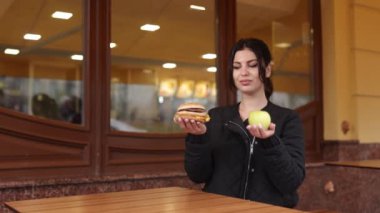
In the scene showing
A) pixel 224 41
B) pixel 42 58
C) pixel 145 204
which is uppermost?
pixel 224 41

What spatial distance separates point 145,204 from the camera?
183 centimetres

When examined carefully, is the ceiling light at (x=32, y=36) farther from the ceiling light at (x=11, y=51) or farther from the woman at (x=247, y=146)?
the woman at (x=247, y=146)

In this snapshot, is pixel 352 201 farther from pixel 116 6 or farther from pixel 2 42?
pixel 2 42

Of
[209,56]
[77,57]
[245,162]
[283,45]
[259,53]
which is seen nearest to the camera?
[245,162]

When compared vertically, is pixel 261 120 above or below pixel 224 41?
below

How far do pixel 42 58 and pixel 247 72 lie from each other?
5.76 feet

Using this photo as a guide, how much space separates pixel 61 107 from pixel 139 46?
831mm

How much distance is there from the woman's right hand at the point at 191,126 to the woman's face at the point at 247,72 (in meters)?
0.34

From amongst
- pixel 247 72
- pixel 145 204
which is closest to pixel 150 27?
pixel 247 72

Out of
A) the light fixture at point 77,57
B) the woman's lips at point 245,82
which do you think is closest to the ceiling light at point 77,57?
the light fixture at point 77,57

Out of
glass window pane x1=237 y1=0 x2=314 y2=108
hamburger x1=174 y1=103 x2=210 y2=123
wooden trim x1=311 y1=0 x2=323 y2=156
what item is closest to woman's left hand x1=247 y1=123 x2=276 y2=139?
hamburger x1=174 y1=103 x2=210 y2=123

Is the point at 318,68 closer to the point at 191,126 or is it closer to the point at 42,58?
the point at 42,58

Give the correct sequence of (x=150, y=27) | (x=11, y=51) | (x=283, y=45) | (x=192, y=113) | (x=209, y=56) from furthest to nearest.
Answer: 1. (x=283, y=45)
2. (x=209, y=56)
3. (x=150, y=27)
4. (x=11, y=51)
5. (x=192, y=113)

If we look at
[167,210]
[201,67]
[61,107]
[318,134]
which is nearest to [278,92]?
[318,134]
